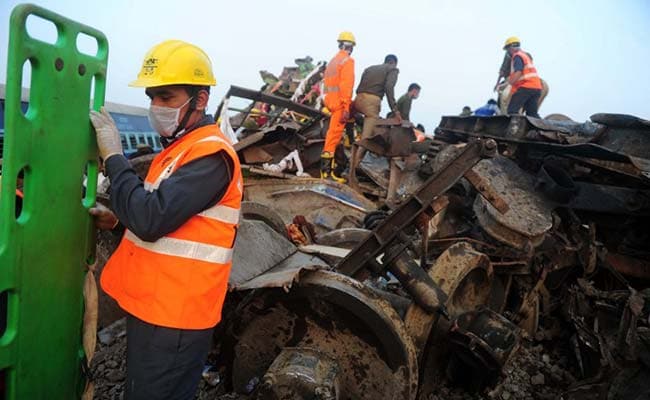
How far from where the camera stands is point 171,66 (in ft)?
4.84

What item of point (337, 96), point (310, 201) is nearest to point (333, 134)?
point (337, 96)

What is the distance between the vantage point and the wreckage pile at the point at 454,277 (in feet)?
6.72

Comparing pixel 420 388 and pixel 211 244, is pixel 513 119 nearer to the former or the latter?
Answer: pixel 420 388

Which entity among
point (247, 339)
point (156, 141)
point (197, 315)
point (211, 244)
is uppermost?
point (211, 244)

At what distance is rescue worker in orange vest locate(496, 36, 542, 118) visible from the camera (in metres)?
7.08

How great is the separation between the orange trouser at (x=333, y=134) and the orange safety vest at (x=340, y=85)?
0.80ft

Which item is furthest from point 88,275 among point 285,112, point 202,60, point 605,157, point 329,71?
point 285,112

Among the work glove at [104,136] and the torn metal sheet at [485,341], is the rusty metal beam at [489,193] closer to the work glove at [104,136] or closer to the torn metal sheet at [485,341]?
the torn metal sheet at [485,341]

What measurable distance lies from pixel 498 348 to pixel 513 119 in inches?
A: 138

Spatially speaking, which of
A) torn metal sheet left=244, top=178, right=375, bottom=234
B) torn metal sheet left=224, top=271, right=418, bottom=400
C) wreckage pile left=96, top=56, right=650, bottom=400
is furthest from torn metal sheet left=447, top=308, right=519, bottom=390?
torn metal sheet left=244, top=178, right=375, bottom=234

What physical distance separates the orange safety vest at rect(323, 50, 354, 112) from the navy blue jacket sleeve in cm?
536

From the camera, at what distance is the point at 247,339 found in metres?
2.26

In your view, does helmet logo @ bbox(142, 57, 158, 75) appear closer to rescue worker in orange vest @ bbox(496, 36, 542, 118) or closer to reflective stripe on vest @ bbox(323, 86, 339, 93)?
reflective stripe on vest @ bbox(323, 86, 339, 93)

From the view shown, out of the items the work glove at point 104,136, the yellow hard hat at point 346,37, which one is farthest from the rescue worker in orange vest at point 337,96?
the work glove at point 104,136
